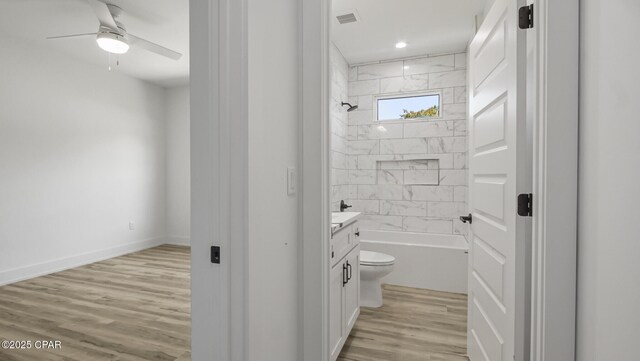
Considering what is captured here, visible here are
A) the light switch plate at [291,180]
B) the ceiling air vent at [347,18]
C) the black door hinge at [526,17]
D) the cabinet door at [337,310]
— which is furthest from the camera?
the ceiling air vent at [347,18]

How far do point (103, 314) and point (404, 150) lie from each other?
3.70 meters

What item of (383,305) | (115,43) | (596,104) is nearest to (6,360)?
(115,43)

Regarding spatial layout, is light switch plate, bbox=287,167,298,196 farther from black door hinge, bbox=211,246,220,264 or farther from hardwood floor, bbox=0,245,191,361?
hardwood floor, bbox=0,245,191,361

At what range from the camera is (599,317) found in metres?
0.93

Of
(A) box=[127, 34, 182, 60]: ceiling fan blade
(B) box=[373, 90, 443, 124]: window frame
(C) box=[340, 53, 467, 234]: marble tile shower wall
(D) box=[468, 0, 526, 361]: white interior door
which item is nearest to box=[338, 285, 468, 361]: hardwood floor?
(D) box=[468, 0, 526, 361]: white interior door

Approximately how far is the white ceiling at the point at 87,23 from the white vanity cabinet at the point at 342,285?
8.20 feet

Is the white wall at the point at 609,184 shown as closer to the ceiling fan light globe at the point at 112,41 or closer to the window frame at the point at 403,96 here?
the window frame at the point at 403,96

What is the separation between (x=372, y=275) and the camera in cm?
271

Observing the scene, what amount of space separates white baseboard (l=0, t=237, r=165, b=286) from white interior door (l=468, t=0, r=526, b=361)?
462cm

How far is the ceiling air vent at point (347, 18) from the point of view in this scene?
117 inches

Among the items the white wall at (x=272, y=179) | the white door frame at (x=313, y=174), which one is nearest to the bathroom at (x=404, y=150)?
the white door frame at (x=313, y=174)

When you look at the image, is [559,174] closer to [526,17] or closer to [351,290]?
[526,17]

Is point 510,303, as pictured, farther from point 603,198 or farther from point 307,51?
point 307,51

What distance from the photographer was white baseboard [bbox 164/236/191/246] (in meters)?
5.26
